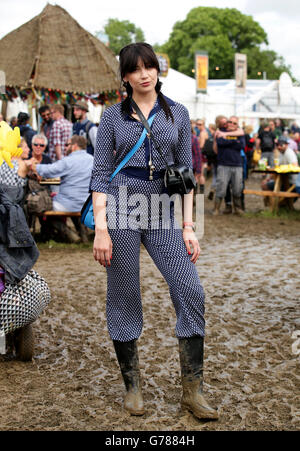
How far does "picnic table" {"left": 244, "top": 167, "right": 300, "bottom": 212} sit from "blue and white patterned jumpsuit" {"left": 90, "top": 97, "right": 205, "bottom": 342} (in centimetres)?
897

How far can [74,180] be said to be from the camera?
851cm

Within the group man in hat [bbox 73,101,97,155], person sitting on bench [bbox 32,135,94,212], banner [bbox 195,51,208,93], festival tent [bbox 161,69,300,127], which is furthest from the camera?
banner [bbox 195,51,208,93]

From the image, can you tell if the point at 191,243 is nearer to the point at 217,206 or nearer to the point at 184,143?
the point at 184,143

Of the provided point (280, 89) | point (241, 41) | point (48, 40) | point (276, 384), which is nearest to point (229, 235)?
point (48, 40)

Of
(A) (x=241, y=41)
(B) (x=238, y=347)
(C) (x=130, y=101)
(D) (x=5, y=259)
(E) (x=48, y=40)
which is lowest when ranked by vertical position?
(B) (x=238, y=347)

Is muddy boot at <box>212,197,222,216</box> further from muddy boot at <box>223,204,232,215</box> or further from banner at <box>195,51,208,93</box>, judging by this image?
banner at <box>195,51,208,93</box>

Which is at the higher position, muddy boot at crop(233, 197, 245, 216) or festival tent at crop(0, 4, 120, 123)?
festival tent at crop(0, 4, 120, 123)

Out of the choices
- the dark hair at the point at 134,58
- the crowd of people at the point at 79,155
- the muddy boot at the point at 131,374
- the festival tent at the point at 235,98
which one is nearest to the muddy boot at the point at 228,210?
the crowd of people at the point at 79,155

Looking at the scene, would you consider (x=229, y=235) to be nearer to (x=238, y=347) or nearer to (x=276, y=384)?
(x=238, y=347)

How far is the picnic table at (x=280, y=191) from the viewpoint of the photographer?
11938mm

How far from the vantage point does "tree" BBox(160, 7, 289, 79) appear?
60750mm

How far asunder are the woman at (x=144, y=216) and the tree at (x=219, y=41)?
58.2m

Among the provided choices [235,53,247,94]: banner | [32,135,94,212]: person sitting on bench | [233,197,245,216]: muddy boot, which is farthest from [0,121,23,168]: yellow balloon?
[235,53,247,94]: banner
